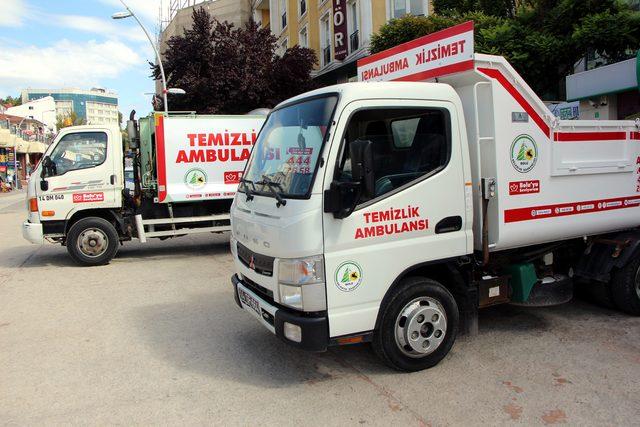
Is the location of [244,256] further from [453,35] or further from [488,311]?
[488,311]

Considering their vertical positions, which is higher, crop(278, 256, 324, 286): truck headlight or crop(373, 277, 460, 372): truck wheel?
crop(278, 256, 324, 286): truck headlight

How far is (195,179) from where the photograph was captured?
32.2 ft

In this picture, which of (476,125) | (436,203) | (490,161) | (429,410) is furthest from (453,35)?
(429,410)

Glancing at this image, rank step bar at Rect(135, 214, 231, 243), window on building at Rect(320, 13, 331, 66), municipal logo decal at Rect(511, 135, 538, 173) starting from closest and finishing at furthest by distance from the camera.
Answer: municipal logo decal at Rect(511, 135, 538, 173) → step bar at Rect(135, 214, 231, 243) → window on building at Rect(320, 13, 331, 66)

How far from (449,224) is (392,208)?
0.59 metres

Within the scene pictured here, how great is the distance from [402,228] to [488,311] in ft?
8.01

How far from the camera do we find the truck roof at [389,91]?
379 cm

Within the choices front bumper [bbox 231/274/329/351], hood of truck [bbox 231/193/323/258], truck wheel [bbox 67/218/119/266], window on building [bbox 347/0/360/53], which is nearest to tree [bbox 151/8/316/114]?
window on building [bbox 347/0/360/53]

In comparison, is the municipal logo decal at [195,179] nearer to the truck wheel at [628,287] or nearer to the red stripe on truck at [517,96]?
the red stripe on truck at [517,96]

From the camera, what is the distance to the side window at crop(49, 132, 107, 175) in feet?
29.6

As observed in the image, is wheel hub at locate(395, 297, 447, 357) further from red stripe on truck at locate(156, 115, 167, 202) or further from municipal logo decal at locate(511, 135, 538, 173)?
red stripe on truck at locate(156, 115, 167, 202)

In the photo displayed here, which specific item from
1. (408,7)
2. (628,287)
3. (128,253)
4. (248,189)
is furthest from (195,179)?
(408,7)

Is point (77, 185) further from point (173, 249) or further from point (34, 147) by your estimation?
point (34, 147)

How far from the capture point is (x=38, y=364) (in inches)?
183
